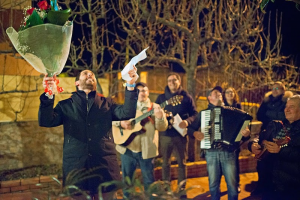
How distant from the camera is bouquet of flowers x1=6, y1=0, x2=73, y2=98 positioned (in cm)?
304

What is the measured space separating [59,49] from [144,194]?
172cm

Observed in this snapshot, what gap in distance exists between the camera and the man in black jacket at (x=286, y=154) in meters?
3.75

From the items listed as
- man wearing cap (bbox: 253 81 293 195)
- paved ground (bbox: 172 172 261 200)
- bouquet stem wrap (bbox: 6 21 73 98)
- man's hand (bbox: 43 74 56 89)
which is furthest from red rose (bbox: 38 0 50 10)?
man wearing cap (bbox: 253 81 293 195)

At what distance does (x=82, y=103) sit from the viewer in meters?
3.82

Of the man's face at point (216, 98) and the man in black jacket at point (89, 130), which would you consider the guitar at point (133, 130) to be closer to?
the man's face at point (216, 98)

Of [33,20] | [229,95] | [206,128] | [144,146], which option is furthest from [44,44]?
[229,95]

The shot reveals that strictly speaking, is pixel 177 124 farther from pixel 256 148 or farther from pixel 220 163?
pixel 256 148

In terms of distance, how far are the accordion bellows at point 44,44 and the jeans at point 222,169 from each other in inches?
112

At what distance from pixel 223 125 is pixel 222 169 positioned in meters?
0.69

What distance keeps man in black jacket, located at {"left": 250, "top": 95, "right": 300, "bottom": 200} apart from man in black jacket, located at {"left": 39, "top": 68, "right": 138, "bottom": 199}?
188 centimetres

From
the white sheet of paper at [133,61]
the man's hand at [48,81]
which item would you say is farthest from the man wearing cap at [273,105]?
the man's hand at [48,81]

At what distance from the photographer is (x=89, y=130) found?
12.4 ft

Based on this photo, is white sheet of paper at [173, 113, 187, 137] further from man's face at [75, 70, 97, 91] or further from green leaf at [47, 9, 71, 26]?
green leaf at [47, 9, 71, 26]

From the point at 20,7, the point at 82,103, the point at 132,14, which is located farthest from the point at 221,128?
the point at 20,7
